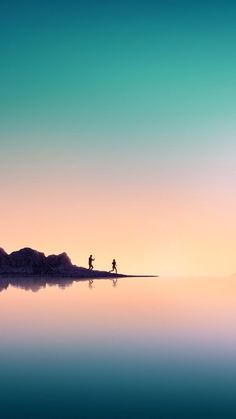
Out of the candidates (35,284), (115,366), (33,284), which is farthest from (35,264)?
(115,366)

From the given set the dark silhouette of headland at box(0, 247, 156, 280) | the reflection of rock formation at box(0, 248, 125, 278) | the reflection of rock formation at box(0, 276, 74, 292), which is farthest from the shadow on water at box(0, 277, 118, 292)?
the reflection of rock formation at box(0, 248, 125, 278)

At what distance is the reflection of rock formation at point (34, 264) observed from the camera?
82.0 metres

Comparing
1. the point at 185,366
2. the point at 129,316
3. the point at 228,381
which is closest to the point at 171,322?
the point at 129,316

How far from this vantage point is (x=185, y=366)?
44.5ft

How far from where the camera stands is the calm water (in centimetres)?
970

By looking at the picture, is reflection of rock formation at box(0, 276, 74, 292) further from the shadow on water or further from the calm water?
the calm water

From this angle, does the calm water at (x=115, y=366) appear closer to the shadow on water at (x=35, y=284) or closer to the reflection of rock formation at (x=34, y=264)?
the shadow on water at (x=35, y=284)

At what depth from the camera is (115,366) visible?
44.0 feet

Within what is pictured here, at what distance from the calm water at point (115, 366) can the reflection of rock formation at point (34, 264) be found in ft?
188

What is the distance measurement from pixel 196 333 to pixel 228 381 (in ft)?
26.2

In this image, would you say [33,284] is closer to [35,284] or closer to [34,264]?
[35,284]

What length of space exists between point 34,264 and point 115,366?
7159 cm

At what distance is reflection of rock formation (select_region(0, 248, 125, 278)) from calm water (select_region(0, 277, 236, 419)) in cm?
5725

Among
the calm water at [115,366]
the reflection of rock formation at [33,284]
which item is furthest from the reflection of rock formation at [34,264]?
the calm water at [115,366]
